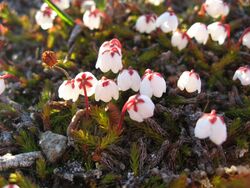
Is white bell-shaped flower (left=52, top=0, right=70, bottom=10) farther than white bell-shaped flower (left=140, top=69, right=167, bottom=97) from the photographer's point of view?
Yes

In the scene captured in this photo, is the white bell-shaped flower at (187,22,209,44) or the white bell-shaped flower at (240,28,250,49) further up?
the white bell-shaped flower at (187,22,209,44)

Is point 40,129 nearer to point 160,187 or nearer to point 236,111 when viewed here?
point 160,187

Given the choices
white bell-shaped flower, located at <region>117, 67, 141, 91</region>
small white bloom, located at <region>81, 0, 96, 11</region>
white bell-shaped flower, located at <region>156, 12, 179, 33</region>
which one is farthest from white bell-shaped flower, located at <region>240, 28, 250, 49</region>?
small white bloom, located at <region>81, 0, 96, 11</region>

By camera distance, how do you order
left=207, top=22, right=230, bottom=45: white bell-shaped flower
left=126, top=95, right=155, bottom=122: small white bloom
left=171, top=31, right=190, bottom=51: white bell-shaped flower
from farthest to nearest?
left=171, top=31, right=190, bottom=51: white bell-shaped flower, left=207, top=22, right=230, bottom=45: white bell-shaped flower, left=126, top=95, right=155, bottom=122: small white bloom

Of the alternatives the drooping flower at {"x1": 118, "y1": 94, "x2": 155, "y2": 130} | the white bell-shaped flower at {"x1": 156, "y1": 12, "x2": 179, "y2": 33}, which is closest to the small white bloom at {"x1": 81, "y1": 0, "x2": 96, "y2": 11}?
the white bell-shaped flower at {"x1": 156, "y1": 12, "x2": 179, "y2": 33}

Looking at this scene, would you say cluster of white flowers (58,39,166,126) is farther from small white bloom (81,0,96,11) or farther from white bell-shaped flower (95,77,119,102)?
small white bloom (81,0,96,11)

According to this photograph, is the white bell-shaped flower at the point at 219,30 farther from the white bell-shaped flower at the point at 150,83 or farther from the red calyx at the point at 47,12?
the red calyx at the point at 47,12

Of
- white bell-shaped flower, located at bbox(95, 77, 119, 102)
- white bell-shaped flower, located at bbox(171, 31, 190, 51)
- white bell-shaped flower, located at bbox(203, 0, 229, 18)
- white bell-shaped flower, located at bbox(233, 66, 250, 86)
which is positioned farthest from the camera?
white bell-shaped flower, located at bbox(203, 0, 229, 18)

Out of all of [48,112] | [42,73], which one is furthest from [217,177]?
[42,73]

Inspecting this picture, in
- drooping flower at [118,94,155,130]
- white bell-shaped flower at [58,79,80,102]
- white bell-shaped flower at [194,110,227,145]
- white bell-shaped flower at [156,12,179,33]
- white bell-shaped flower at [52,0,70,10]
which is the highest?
white bell-shaped flower at [52,0,70,10]
